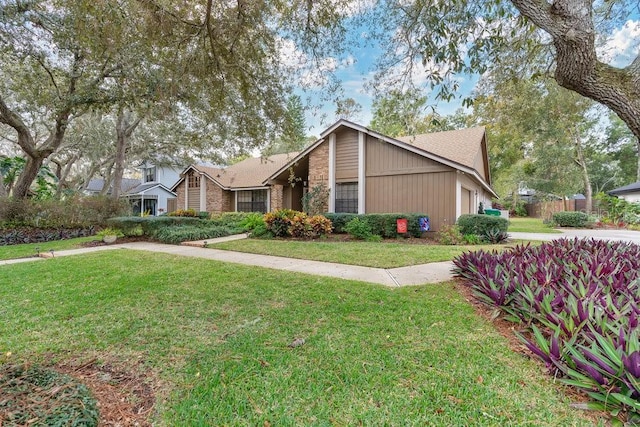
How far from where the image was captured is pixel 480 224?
10.0 metres

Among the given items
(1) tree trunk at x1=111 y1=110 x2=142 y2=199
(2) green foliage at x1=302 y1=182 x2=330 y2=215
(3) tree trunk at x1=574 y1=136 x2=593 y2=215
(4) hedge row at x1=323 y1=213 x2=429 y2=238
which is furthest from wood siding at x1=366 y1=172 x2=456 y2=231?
(3) tree trunk at x1=574 y1=136 x2=593 y2=215

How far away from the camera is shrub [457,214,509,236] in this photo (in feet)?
32.8

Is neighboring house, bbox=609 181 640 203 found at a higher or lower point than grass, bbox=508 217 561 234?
higher

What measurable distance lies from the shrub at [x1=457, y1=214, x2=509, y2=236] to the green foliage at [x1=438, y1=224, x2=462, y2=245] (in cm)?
31

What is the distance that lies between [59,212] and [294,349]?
14174mm

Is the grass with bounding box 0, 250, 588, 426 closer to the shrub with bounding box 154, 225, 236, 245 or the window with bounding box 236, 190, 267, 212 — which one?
the shrub with bounding box 154, 225, 236, 245

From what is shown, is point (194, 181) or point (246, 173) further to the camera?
point (194, 181)

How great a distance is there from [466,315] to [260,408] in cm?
269

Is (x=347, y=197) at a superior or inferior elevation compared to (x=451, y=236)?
superior

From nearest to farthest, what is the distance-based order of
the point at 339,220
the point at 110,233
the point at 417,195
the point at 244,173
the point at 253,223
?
the point at 110,233, the point at 417,195, the point at 339,220, the point at 253,223, the point at 244,173

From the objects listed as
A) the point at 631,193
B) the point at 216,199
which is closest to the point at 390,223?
the point at 216,199

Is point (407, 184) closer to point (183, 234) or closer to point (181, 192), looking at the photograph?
point (183, 234)

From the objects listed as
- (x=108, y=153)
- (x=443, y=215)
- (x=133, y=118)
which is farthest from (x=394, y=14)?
(x=108, y=153)

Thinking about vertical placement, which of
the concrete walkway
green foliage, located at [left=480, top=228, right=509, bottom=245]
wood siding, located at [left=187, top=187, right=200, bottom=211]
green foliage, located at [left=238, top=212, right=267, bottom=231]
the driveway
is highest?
wood siding, located at [left=187, top=187, right=200, bottom=211]
